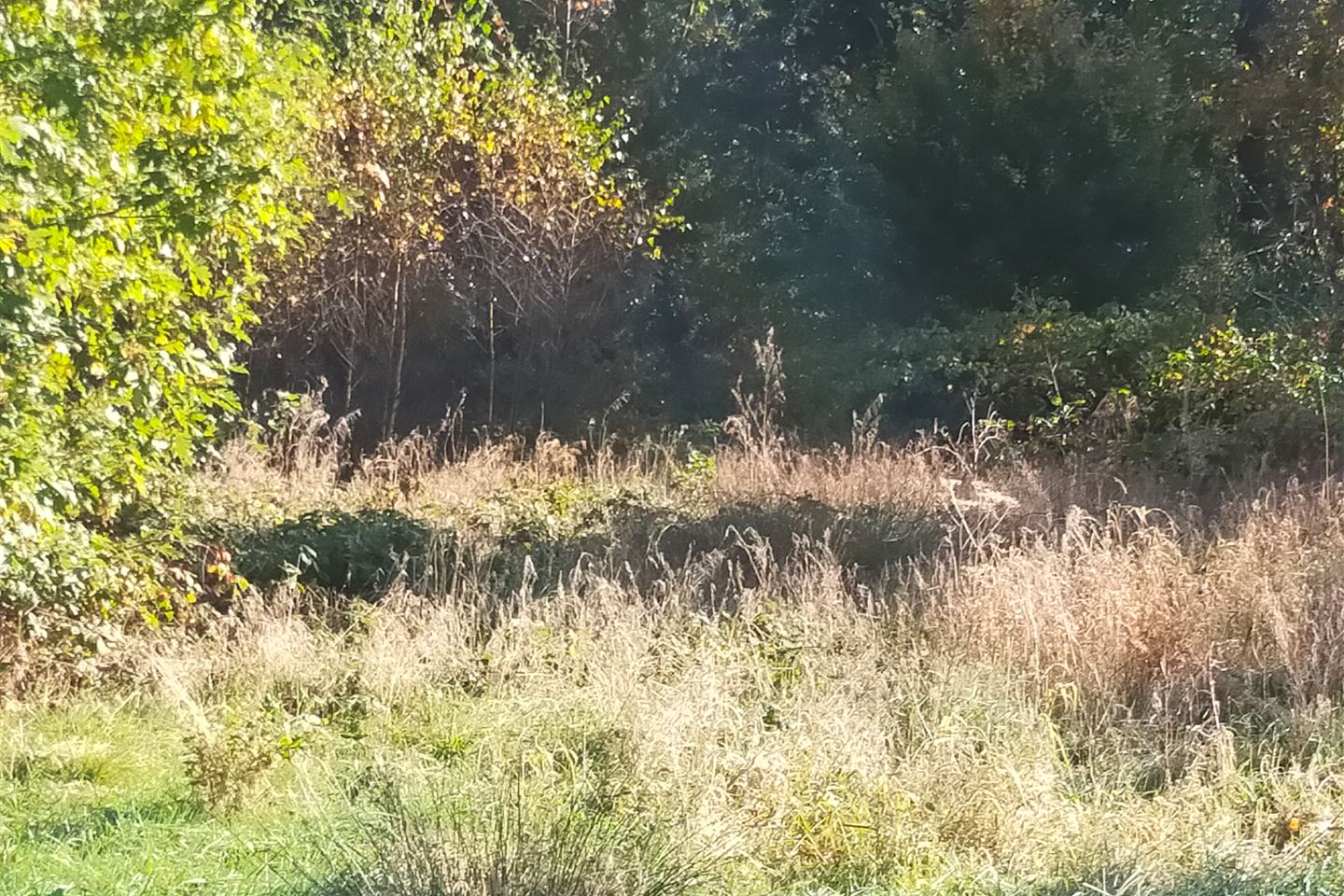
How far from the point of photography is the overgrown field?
392 centimetres

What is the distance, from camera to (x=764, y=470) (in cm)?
1026

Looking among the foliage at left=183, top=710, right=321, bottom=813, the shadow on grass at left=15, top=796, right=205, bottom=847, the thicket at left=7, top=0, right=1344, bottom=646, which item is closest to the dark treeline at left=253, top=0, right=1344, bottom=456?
the thicket at left=7, top=0, right=1344, bottom=646

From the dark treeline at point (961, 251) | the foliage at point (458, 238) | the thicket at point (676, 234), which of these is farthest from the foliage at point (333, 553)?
the dark treeline at point (961, 251)

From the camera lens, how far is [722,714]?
5.00 meters

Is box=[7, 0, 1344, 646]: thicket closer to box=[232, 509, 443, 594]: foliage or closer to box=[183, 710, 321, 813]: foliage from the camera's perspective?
box=[232, 509, 443, 594]: foliage

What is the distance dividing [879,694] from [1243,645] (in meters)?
1.71

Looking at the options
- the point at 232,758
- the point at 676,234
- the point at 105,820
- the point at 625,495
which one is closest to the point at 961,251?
the point at 676,234

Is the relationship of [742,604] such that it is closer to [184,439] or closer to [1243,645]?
[1243,645]

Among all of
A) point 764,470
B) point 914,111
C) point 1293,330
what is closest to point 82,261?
point 764,470

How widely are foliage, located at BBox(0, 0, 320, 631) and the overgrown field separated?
971mm

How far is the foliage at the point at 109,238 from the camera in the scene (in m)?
4.57

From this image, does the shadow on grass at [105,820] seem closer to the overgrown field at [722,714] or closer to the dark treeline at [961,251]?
the overgrown field at [722,714]

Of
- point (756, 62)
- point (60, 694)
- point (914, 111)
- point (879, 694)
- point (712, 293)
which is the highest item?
point (756, 62)

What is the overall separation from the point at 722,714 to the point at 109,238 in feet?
9.84
